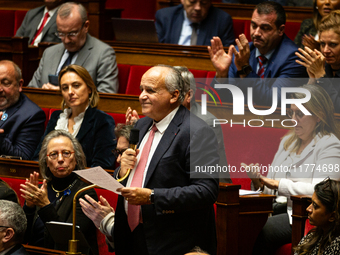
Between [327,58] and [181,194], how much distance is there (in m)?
0.91

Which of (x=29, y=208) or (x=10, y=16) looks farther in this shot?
(x=10, y=16)

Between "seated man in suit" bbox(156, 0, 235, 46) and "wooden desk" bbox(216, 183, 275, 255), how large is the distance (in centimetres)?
120

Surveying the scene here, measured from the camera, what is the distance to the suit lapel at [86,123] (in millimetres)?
1679

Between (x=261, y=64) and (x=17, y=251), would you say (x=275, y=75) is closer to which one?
(x=261, y=64)

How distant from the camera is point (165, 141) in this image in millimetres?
1043

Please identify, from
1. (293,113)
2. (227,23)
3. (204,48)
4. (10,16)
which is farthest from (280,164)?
(10,16)

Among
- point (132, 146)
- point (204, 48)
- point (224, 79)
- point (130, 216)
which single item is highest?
point (204, 48)

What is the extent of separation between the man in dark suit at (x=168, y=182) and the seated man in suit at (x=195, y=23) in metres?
1.31

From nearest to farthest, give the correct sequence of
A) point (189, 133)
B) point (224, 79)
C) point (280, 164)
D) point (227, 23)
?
point (189, 133) → point (280, 164) → point (224, 79) → point (227, 23)

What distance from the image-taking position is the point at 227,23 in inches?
92.5

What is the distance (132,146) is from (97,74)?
1.14 metres

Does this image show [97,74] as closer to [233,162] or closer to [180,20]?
[180,20]

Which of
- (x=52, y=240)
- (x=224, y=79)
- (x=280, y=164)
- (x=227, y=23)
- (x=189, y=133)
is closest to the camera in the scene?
(x=189, y=133)

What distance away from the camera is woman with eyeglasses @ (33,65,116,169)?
1.66m
